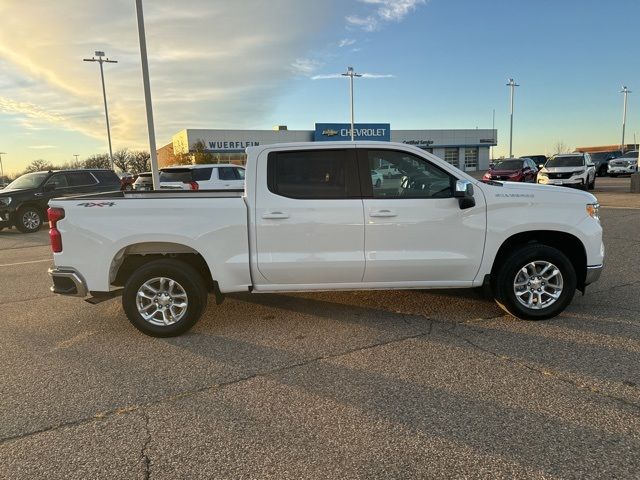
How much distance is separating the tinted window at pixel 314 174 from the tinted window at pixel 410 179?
24cm

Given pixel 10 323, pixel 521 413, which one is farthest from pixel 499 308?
pixel 10 323

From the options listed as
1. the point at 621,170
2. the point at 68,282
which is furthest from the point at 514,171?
the point at 68,282

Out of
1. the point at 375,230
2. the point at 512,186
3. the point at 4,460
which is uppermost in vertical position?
the point at 512,186

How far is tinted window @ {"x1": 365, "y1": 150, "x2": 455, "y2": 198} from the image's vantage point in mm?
4775

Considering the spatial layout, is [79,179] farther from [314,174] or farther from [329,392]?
[329,392]

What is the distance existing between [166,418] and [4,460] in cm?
95

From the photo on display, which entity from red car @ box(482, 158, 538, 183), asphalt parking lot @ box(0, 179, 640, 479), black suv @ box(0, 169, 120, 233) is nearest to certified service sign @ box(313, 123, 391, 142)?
red car @ box(482, 158, 538, 183)

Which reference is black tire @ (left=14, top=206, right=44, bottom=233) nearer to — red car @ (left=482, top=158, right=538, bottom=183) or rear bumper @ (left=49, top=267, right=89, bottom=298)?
rear bumper @ (left=49, top=267, right=89, bottom=298)

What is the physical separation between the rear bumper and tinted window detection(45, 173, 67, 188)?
1199 centimetres

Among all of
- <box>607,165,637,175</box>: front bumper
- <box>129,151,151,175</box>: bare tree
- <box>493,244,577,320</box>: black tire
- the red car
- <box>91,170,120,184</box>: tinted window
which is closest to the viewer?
<box>493,244,577,320</box>: black tire

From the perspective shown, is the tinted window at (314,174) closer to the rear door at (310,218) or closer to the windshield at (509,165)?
the rear door at (310,218)

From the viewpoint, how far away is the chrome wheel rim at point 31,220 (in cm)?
1453

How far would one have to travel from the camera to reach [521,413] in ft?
10.5

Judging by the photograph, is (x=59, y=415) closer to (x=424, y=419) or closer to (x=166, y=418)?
(x=166, y=418)
